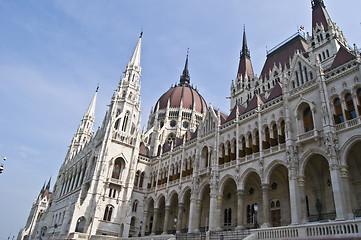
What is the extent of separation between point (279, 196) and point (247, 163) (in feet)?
13.5

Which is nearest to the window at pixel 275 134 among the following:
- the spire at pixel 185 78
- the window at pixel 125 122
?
the window at pixel 125 122

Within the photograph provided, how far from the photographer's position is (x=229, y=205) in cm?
3094

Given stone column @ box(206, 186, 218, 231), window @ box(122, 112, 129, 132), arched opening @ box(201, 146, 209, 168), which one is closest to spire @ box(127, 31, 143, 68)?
window @ box(122, 112, 129, 132)

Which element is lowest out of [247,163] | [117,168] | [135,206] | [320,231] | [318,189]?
[320,231]

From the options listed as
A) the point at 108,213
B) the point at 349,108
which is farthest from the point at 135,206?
the point at 349,108

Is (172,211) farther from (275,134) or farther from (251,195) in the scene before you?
(275,134)

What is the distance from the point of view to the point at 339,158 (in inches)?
768

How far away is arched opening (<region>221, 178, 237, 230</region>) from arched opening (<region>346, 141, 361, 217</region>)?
11230 millimetres

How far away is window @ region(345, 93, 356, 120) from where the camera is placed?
20.7 m

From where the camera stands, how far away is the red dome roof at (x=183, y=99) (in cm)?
6125

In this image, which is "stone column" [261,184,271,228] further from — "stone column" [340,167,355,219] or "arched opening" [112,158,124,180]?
"arched opening" [112,158,124,180]

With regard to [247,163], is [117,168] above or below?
above

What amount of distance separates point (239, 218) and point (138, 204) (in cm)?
1874

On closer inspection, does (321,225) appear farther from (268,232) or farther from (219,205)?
(219,205)
